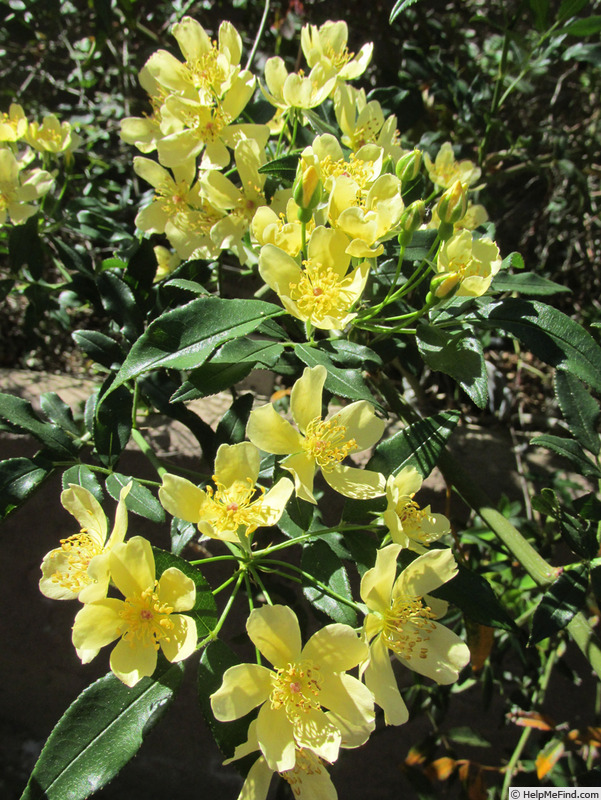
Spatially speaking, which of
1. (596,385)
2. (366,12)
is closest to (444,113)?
(366,12)

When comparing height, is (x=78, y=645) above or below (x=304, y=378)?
below

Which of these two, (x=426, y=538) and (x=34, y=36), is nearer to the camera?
(x=426, y=538)

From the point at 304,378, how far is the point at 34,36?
1.90m

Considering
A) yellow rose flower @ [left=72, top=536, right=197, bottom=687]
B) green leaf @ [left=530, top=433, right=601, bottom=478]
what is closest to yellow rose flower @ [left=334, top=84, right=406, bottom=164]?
green leaf @ [left=530, top=433, right=601, bottom=478]

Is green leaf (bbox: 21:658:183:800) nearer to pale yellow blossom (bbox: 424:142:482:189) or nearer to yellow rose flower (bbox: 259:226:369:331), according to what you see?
yellow rose flower (bbox: 259:226:369:331)

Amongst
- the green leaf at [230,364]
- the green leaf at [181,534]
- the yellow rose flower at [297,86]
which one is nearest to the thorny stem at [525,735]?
the green leaf at [181,534]

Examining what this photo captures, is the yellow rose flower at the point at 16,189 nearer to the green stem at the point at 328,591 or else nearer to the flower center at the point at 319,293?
the flower center at the point at 319,293

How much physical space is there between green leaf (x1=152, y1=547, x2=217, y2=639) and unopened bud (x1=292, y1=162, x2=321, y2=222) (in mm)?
490

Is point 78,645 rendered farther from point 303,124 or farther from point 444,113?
point 444,113

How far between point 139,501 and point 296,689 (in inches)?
14.2

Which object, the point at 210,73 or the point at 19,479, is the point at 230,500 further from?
the point at 210,73

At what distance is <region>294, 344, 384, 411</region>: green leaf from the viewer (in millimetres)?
782

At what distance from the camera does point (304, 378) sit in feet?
2.51

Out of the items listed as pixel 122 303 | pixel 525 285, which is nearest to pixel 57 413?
pixel 122 303
